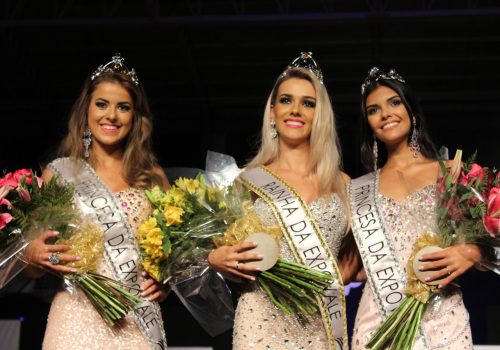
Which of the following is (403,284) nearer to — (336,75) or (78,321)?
(78,321)

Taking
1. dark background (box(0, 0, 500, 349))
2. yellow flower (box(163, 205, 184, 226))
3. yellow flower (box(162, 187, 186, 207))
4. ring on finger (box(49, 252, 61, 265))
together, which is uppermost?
dark background (box(0, 0, 500, 349))

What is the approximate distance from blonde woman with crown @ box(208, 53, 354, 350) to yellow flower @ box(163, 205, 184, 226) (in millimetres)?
158

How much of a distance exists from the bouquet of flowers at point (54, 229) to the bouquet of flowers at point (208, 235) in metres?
0.18

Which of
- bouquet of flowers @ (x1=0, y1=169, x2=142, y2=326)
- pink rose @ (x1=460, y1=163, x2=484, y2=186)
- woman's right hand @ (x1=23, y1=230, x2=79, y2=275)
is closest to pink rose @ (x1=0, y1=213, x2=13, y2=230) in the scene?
bouquet of flowers @ (x1=0, y1=169, x2=142, y2=326)

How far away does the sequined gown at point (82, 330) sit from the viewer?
288cm

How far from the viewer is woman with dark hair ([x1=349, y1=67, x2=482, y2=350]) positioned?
2828 mm

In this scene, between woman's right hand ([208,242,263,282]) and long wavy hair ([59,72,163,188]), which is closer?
woman's right hand ([208,242,263,282])

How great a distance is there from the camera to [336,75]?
7.59 metres

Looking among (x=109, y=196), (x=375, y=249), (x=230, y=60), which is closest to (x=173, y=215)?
(x=109, y=196)

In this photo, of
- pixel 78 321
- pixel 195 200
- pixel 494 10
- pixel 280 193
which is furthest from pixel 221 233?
pixel 494 10

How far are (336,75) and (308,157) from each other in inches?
173

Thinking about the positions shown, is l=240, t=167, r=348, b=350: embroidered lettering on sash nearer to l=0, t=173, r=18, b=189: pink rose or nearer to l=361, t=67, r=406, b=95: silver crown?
l=361, t=67, r=406, b=95: silver crown

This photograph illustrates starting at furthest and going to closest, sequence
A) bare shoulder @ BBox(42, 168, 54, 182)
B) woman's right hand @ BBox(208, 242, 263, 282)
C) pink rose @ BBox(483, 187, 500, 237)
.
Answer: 1. bare shoulder @ BBox(42, 168, 54, 182)
2. woman's right hand @ BBox(208, 242, 263, 282)
3. pink rose @ BBox(483, 187, 500, 237)

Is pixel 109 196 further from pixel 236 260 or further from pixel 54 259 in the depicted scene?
pixel 236 260
